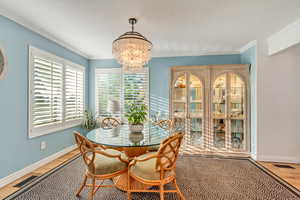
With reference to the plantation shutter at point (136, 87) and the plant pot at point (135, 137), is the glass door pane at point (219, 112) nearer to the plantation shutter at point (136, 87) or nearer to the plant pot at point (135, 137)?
the plantation shutter at point (136, 87)

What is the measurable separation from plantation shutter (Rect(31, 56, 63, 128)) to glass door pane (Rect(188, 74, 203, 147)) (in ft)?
9.46

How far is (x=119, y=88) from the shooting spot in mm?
4254

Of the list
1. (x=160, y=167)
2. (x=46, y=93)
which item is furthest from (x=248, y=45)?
(x=46, y=93)

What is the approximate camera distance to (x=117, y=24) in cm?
249

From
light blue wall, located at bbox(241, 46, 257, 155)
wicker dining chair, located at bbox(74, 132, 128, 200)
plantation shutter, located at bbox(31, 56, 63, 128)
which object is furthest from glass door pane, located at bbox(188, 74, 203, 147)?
plantation shutter, located at bbox(31, 56, 63, 128)

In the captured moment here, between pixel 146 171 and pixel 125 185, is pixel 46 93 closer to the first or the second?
pixel 125 185

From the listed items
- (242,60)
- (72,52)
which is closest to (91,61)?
(72,52)

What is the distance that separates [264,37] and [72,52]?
4152 mm

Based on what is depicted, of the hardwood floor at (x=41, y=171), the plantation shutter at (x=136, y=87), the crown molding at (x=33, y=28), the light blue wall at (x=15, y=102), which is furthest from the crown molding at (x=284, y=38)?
the hardwood floor at (x=41, y=171)

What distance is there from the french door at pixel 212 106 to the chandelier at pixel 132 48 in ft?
4.83

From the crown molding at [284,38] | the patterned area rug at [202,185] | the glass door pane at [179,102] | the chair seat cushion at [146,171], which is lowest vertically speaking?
the patterned area rug at [202,185]

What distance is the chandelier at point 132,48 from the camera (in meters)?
2.13

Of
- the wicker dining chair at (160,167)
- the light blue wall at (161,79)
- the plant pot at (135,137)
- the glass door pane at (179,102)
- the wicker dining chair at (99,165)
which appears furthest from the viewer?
the light blue wall at (161,79)

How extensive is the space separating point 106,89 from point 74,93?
853 millimetres
